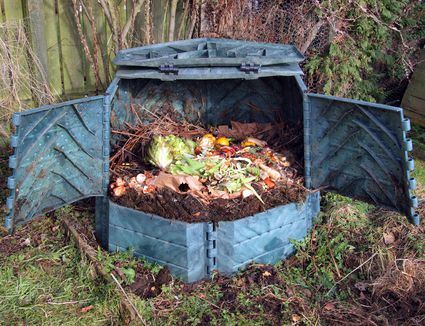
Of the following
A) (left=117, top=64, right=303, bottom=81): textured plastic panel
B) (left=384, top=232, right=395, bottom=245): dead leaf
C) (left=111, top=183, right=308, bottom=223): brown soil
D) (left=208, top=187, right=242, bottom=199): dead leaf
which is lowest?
(left=384, top=232, right=395, bottom=245): dead leaf

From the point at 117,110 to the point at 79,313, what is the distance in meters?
1.91

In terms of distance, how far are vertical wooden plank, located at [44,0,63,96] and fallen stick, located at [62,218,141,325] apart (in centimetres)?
215

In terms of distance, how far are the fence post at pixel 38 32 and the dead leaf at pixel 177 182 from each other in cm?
220

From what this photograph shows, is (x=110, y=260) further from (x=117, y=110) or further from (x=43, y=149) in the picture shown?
(x=117, y=110)

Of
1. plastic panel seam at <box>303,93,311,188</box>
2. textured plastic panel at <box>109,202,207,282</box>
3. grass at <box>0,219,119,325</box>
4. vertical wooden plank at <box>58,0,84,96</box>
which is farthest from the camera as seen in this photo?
vertical wooden plank at <box>58,0,84,96</box>

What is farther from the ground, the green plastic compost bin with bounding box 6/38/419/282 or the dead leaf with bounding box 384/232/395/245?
the green plastic compost bin with bounding box 6/38/419/282

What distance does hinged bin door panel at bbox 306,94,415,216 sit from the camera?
3.63 m

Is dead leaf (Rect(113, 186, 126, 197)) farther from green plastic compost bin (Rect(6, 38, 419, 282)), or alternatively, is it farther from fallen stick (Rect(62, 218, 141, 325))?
fallen stick (Rect(62, 218, 141, 325))

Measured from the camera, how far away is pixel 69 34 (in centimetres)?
620

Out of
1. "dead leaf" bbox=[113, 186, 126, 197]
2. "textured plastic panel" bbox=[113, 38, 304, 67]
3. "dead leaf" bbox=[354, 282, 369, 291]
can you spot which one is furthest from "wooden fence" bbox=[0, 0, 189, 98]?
"dead leaf" bbox=[354, 282, 369, 291]

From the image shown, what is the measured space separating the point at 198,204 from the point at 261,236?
0.57 metres

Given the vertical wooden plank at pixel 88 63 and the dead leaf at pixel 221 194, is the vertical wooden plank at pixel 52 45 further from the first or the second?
the dead leaf at pixel 221 194

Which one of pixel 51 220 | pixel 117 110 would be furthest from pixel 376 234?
pixel 51 220

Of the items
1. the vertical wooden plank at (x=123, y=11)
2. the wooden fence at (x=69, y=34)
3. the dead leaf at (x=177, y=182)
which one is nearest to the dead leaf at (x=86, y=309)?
the dead leaf at (x=177, y=182)
